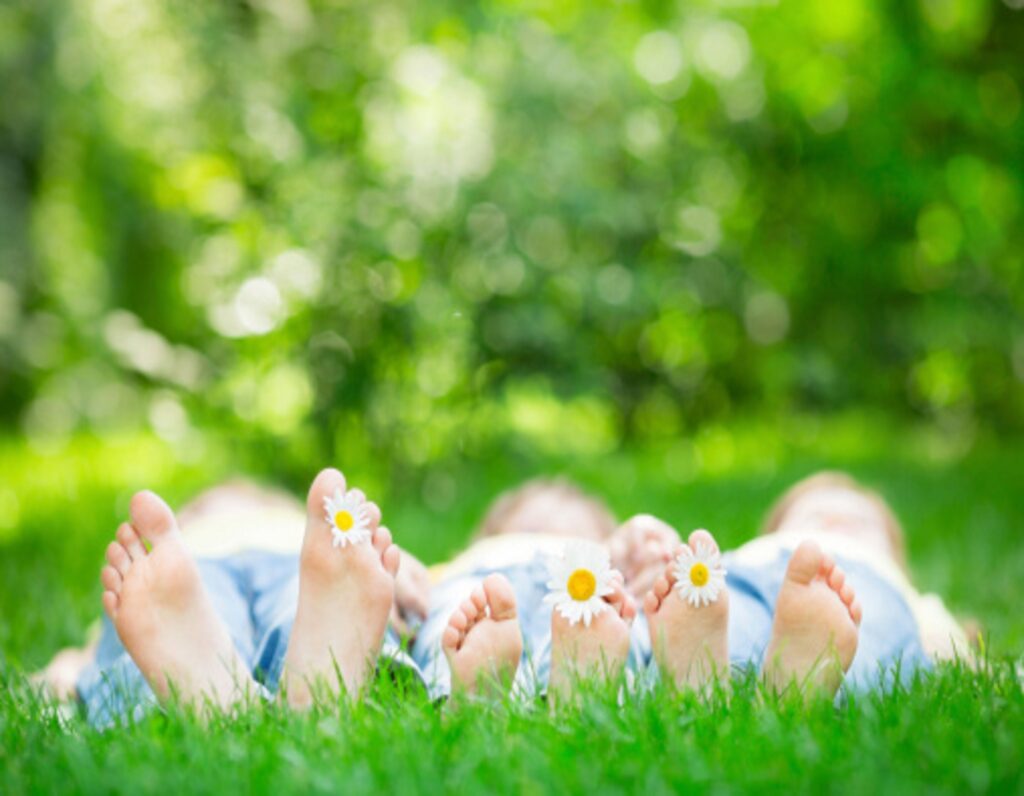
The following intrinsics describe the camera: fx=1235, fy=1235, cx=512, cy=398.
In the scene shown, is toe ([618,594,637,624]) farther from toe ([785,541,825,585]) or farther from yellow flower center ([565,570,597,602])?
toe ([785,541,825,585])

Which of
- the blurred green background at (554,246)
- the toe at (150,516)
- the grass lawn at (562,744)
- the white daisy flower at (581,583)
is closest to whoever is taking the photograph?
the grass lawn at (562,744)

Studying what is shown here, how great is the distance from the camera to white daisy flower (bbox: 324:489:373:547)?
1.65 m

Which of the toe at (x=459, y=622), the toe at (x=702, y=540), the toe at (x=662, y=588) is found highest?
the toe at (x=702, y=540)

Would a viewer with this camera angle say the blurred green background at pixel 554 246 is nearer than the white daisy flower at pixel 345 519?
No

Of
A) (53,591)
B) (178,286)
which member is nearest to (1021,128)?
(53,591)

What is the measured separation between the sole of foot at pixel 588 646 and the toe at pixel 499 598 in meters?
0.06

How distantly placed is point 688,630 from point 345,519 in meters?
0.48

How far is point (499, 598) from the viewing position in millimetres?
1574

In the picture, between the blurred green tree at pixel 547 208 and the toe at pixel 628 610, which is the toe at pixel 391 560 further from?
the blurred green tree at pixel 547 208

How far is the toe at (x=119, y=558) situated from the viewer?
5.46 ft

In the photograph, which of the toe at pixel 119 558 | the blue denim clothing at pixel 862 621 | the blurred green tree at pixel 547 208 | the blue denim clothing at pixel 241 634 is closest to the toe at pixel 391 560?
the blue denim clothing at pixel 241 634

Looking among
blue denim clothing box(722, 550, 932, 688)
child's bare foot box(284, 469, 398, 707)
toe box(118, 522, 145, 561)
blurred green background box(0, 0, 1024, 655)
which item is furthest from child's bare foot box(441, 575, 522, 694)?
blurred green background box(0, 0, 1024, 655)

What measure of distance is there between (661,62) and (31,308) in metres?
3.97

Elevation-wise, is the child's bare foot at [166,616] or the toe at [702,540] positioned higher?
the toe at [702,540]
